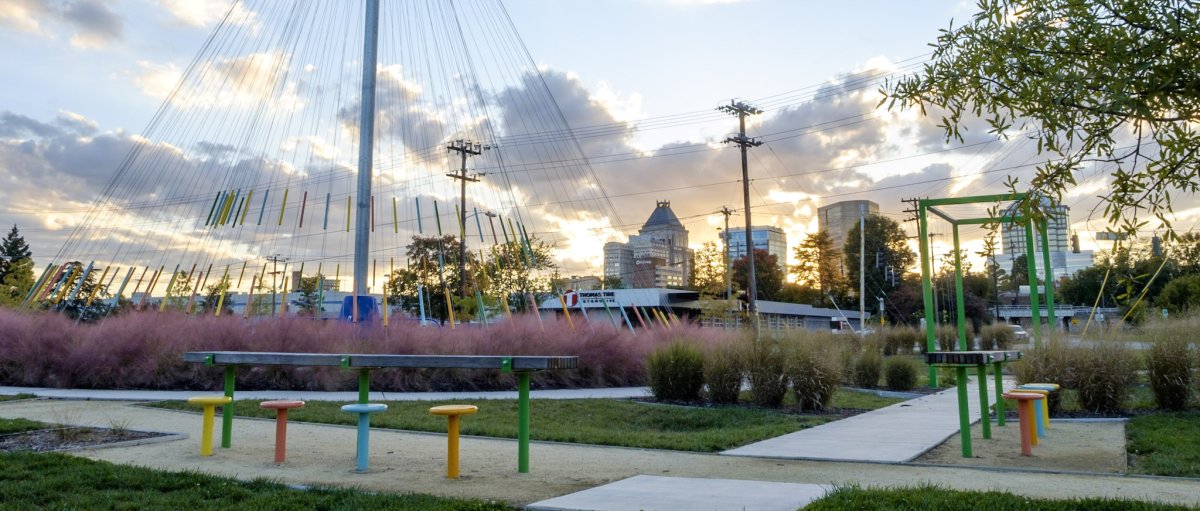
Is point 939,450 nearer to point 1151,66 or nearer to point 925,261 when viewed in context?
point 1151,66

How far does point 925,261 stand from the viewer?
13625mm

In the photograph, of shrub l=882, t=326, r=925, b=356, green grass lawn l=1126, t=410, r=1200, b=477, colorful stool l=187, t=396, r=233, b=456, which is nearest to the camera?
green grass lawn l=1126, t=410, r=1200, b=477

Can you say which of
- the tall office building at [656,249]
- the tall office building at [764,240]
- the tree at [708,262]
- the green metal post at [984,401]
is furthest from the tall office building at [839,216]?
the green metal post at [984,401]

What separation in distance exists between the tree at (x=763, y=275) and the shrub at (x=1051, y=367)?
6114cm

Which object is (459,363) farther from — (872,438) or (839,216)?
(839,216)

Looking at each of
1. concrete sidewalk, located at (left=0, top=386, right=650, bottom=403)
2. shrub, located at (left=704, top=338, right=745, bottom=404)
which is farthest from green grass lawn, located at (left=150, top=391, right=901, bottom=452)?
concrete sidewalk, located at (left=0, top=386, right=650, bottom=403)

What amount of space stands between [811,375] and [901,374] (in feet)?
15.9

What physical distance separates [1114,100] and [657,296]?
40828mm

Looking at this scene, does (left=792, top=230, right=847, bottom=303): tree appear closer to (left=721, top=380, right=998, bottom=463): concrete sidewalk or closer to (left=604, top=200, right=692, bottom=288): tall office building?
(left=604, top=200, right=692, bottom=288): tall office building

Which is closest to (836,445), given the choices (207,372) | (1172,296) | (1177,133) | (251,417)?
(1177,133)

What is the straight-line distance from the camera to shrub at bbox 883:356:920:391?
50.8ft

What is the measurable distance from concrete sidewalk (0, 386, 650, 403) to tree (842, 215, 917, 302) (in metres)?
63.6

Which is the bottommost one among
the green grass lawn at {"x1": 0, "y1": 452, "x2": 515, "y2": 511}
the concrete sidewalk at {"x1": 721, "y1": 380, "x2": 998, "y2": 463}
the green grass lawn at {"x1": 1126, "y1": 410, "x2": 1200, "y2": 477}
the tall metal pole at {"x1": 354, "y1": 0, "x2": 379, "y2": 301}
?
the concrete sidewalk at {"x1": 721, "y1": 380, "x2": 998, "y2": 463}

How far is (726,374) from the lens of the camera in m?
12.2
